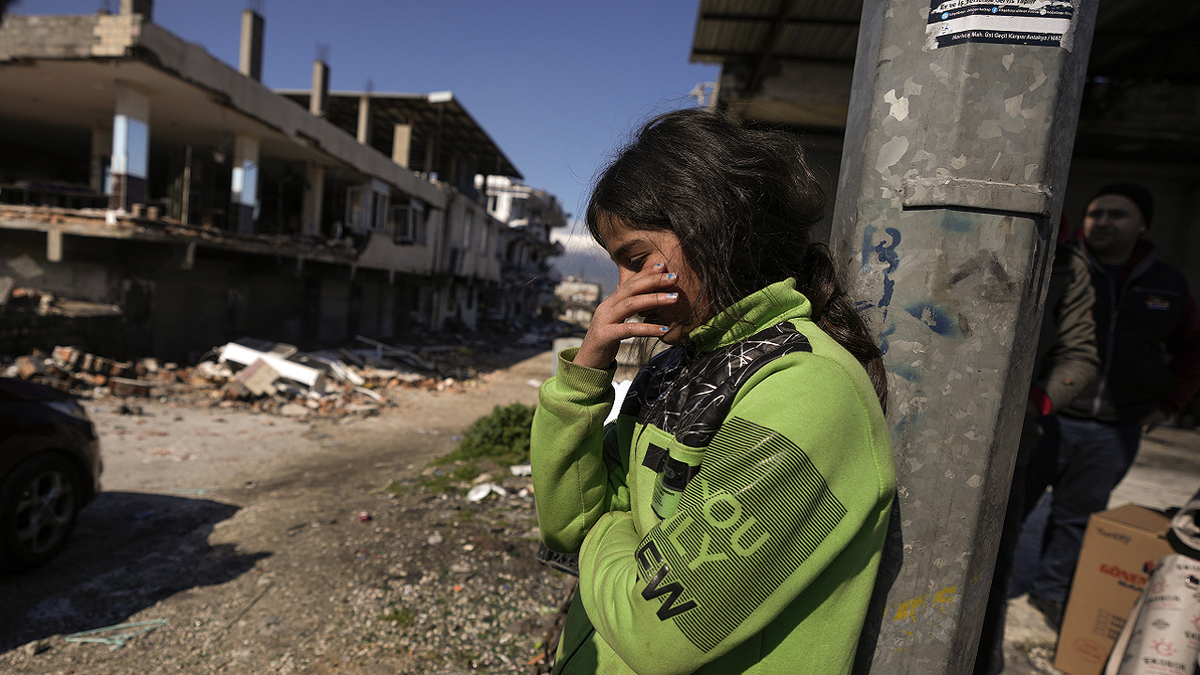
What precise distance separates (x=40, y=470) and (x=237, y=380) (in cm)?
725

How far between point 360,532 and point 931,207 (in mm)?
4372

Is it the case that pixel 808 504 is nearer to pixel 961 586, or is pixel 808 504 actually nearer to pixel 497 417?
pixel 961 586

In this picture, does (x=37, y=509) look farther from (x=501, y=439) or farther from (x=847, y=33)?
(x=847, y=33)

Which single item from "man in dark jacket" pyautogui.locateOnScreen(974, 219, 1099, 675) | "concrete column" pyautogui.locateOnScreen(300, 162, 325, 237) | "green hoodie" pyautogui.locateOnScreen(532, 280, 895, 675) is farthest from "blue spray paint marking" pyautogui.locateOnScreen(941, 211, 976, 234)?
"concrete column" pyautogui.locateOnScreen(300, 162, 325, 237)

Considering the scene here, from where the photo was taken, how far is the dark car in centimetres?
344

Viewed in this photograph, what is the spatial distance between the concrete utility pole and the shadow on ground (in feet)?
13.2

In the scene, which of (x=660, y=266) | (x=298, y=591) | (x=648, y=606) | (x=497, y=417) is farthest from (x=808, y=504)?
(x=497, y=417)

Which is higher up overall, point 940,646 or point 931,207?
point 931,207

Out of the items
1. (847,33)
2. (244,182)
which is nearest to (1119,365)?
(847,33)

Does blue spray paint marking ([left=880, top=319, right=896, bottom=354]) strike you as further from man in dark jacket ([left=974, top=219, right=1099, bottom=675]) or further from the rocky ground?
man in dark jacket ([left=974, top=219, right=1099, bottom=675])

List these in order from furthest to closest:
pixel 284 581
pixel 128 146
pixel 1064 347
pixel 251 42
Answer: pixel 251 42, pixel 128 146, pixel 284 581, pixel 1064 347

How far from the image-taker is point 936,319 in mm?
1063

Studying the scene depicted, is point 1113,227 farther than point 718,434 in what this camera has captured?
Yes

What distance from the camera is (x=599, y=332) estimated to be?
1127mm
